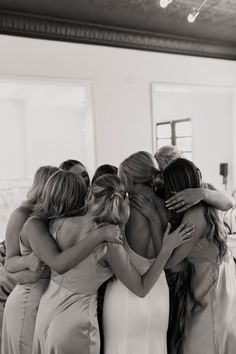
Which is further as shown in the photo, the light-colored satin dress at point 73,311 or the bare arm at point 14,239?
the bare arm at point 14,239

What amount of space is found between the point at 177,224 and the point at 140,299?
391 millimetres

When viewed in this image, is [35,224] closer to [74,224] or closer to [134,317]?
[74,224]

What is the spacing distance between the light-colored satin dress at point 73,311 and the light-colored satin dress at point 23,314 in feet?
0.49

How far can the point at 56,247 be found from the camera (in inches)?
63.8

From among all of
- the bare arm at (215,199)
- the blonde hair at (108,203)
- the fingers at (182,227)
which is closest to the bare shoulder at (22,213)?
the blonde hair at (108,203)

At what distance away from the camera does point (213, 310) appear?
1901 millimetres

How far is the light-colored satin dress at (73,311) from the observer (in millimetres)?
1613

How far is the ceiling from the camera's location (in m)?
3.70

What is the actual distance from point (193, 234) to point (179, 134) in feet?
22.2

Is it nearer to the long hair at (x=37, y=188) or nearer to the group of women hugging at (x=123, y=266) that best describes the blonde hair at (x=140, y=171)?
the group of women hugging at (x=123, y=266)

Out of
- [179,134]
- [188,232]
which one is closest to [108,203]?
[188,232]

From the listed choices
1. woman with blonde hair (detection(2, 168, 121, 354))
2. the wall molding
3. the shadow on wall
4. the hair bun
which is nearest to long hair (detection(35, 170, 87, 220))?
woman with blonde hair (detection(2, 168, 121, 354))

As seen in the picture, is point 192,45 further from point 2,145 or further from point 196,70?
point 2,145

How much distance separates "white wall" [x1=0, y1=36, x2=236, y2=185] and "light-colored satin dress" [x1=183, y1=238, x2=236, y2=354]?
2.70 metres
